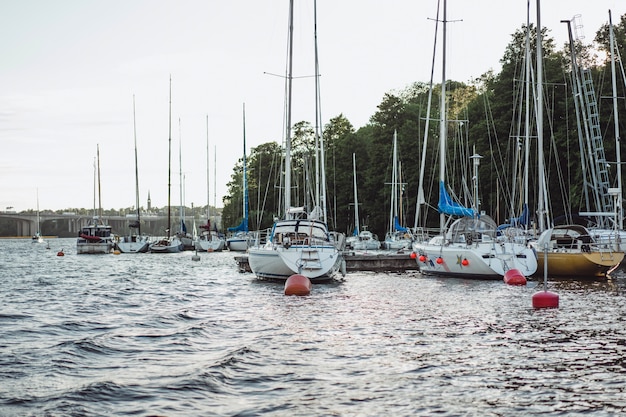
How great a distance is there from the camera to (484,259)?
109 feet

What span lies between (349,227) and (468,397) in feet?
278

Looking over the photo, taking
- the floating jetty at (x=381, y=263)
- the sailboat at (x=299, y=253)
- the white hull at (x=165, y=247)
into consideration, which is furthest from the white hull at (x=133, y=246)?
the sailboat at (x=299, y=253)

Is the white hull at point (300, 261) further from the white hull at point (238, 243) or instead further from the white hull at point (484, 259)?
the white hull at point (238, 243)

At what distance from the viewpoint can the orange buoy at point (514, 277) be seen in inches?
1225

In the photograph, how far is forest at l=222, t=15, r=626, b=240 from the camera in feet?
189

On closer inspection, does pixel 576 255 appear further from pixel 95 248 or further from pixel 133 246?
pixel 95 248

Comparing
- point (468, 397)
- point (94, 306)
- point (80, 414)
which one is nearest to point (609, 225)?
point (94, 306)

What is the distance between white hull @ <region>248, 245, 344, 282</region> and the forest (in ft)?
38.1

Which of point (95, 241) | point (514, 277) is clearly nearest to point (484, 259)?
point (514, 277)

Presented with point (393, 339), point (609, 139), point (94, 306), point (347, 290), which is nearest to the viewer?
point (393, 339)

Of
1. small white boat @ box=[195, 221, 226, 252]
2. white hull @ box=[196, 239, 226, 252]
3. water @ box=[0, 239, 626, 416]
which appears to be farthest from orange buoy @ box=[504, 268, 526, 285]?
white hull @ box=[196, 239, 226, 252]

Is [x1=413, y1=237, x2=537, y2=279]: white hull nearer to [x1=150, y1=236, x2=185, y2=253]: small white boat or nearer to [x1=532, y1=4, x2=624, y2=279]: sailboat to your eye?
[x1=532, y1=4, x2=624, y2=279]: sailboat

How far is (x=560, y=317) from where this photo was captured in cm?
2123

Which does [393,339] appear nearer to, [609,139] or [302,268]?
[302,268]
